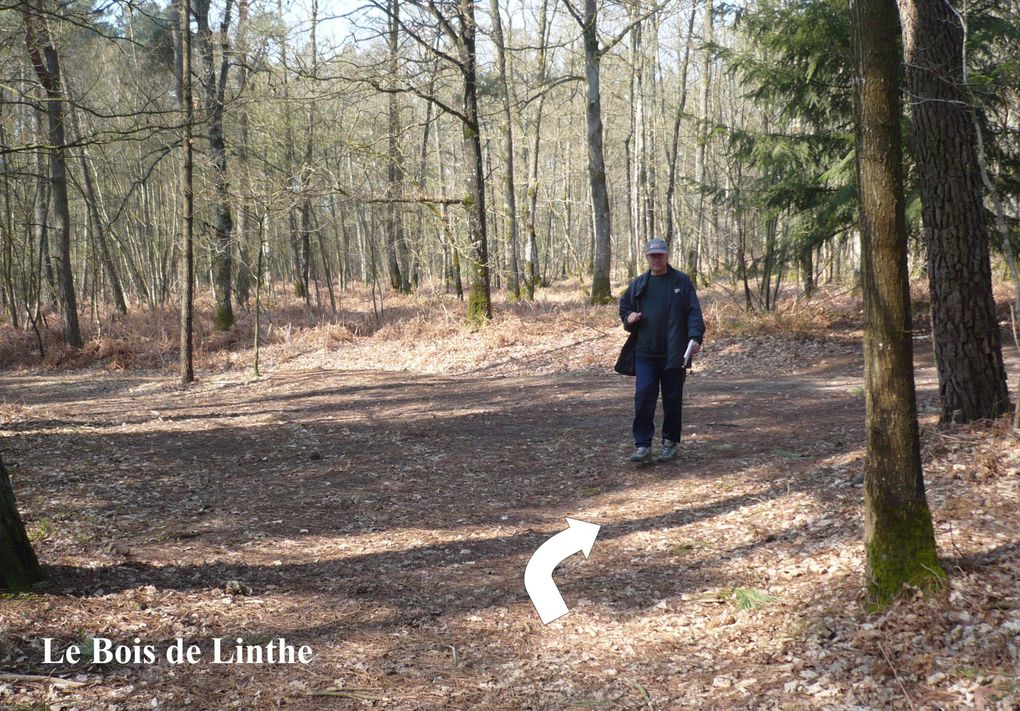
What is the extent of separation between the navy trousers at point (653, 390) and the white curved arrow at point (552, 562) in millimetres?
1615

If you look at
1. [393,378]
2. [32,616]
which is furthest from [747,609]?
[393,378]

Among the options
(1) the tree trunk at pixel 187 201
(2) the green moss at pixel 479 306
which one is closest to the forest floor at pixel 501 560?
(1) the tree trunk at pixel 187 201

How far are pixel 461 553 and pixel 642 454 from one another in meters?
2.64

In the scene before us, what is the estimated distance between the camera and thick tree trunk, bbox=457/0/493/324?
58.9 feet

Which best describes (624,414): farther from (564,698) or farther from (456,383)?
(564,698)

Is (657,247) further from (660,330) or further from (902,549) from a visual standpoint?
(902,549)

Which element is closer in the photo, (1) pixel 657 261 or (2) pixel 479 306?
(1) pixel 657 261

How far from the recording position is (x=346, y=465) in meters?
8.58

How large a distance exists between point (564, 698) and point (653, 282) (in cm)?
451

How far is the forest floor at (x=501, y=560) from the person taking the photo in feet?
12.3

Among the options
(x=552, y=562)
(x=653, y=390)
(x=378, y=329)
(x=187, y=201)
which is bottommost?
(x=552, y=562)

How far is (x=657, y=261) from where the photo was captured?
24.1 ft

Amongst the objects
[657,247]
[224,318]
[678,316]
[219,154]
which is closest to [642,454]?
[678,316]

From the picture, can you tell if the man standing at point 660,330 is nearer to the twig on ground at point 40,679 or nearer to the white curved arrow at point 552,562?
the white curved arrow at point 552,562
